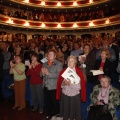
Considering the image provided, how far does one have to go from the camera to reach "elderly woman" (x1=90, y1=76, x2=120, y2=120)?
3578 mm

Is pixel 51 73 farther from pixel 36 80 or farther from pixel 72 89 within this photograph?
pixel 36 80

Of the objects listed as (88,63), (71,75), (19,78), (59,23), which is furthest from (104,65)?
(59,23)

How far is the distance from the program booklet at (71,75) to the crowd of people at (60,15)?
1588 cm

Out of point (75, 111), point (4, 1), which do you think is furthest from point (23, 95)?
point (4, 1)

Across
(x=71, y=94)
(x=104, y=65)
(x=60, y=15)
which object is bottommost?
(x=71, y=94)

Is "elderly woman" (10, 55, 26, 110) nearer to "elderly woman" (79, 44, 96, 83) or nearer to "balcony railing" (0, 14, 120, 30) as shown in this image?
"elderly woman" (79, 44, 96, 83)

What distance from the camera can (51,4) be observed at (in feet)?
67.9

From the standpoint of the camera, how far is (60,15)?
2211cm

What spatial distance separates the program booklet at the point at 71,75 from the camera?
372cm

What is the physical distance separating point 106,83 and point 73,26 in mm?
17923

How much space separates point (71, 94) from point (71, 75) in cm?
42

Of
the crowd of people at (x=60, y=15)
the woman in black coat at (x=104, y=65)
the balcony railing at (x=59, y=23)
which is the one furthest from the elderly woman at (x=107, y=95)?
the crowd of people at (x=60, y=15)

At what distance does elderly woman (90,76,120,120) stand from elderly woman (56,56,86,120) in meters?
0.25

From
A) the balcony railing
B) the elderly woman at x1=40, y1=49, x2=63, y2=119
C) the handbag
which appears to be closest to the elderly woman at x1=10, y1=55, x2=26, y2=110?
the elderly woman at x1=40, y1=49, x2=63, y2=119
